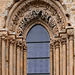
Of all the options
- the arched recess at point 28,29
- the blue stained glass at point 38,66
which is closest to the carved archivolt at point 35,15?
the arched recess at point 28,29

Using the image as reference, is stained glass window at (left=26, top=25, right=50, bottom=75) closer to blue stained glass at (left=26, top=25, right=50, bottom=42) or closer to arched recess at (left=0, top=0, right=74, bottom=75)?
blue stained glass at (left=26, top=25, right=50, bottom=42)

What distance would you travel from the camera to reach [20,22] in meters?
14.5

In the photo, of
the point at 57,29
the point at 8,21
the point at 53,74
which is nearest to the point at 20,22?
the point at 8,21

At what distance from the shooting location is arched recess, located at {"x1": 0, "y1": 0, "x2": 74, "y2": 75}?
13664 mm

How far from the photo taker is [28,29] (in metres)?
14.7

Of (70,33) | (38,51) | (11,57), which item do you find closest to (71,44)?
(70,33)

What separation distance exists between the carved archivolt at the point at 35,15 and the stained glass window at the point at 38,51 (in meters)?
0.43

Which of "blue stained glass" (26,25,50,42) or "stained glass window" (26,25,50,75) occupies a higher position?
"blue stained glass" (26,25,50,42)

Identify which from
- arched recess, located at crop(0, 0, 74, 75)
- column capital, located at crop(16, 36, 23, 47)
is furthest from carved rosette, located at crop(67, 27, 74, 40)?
column capital, located at crop(16, 36, 23, 47)

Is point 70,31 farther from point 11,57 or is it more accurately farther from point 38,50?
point 11,57

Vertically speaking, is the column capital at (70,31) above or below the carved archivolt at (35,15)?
below

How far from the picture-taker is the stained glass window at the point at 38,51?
1439 centimetres

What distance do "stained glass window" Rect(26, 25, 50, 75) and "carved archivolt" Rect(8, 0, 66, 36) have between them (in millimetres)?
434

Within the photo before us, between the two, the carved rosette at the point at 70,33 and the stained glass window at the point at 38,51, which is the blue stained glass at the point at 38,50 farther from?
the carved rosette at the point at 70,33
